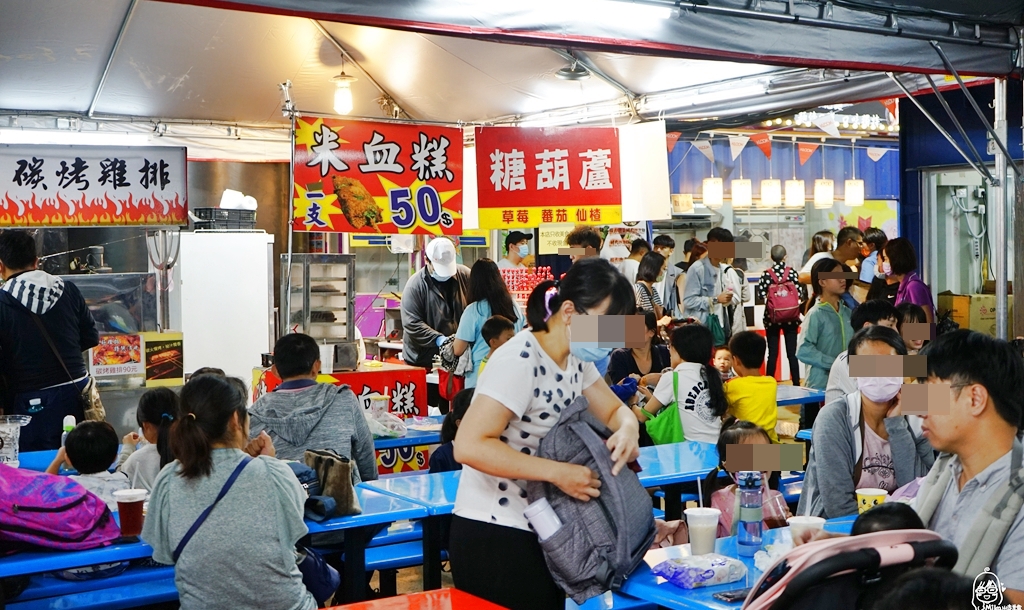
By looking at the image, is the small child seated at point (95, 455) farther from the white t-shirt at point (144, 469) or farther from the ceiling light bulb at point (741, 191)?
the ceiling light bulb at point (741, 191)

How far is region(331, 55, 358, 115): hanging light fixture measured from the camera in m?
9.39

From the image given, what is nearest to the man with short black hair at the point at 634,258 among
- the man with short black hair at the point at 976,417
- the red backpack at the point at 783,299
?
the red backpack at the point at 783,299

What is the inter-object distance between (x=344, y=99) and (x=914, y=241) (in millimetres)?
5909

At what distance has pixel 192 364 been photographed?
10.8m

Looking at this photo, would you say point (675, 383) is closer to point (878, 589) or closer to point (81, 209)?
point (878, 589)

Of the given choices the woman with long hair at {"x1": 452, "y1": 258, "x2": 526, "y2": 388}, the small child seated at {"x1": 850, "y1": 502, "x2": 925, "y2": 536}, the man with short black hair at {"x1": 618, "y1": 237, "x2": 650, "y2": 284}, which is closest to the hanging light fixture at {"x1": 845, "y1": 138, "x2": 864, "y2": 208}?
the man with short black hair at {"x1": 618, "y1": 237, "x2": 650, "y2": 284}

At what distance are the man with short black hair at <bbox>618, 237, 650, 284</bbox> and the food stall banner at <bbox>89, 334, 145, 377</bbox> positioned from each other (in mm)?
5032

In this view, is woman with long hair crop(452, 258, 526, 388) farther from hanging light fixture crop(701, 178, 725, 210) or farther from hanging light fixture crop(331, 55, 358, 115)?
hanging light fixture crop(701, 178, 725, 210)

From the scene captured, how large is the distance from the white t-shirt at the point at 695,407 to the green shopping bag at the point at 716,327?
14.2 feet

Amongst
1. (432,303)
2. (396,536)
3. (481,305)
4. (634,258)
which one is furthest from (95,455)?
(634,258)

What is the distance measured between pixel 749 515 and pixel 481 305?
159 inches

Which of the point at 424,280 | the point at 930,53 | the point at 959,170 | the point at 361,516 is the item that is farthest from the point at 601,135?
the point at 361,516

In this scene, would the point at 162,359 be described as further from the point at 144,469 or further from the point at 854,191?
the point at 854,191

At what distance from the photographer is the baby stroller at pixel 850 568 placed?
73.7 inches
